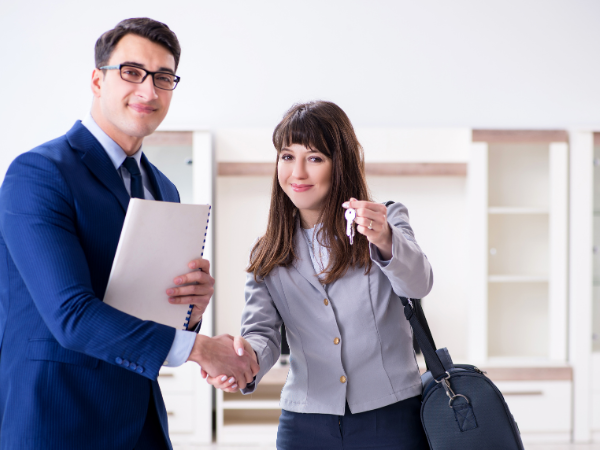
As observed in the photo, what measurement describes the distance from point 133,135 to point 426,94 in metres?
3.03

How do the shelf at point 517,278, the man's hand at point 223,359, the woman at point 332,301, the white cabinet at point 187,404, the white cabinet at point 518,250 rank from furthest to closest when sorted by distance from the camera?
the white cabinet at point 518,250
the shelf at point 517,278
the white cabinet at point 187,404
the woman at point 332,301
the man's hand at point 223,359

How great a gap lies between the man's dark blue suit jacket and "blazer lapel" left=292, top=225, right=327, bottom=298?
0.40 metres

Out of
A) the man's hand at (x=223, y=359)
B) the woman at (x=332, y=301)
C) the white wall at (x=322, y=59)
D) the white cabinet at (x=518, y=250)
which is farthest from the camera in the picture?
the white wall at (x=322, y=59)

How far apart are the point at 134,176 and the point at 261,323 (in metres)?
0.48

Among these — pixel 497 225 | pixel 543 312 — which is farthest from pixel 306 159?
pixel 543 312

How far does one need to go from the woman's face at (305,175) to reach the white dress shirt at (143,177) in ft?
1.17

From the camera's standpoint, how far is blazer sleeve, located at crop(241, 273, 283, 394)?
1.36 metres

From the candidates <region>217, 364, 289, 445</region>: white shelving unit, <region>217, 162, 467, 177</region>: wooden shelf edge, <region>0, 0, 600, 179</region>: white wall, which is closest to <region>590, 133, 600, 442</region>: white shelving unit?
<region>0, 0, 600, 179</region>: white wall

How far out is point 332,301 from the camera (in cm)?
133

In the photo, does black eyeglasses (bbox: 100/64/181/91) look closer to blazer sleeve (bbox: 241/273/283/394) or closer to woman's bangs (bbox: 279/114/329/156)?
woman's bangs (bbox: 279/114/329/156)

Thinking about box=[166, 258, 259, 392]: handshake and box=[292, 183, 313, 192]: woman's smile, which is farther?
box=[292, 183, 313, 192]: woman's smile

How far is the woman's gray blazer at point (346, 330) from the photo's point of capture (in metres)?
→ 1.26

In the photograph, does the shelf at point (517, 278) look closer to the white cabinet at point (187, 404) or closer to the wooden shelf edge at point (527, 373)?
the wooden shelf edge at point (527, 373)

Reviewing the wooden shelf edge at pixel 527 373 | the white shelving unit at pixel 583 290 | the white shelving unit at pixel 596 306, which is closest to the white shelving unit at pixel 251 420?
the wooden shelf edge at pixel 527 373
